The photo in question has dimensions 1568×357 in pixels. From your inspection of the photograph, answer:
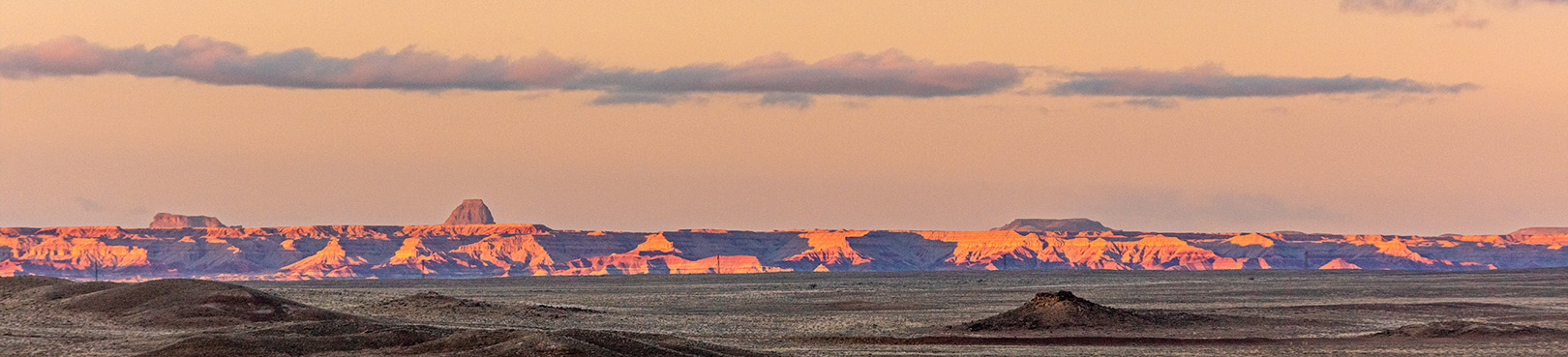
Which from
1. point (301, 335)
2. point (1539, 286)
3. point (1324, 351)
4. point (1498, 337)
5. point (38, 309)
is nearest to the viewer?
point (301, 335)

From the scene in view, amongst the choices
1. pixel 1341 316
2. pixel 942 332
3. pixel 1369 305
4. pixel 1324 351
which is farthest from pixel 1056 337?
pixel 1369 305

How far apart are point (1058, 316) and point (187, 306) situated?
29.2 meters

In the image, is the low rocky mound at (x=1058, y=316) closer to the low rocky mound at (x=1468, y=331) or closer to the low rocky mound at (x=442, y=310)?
the low rocky mound at (x=1468, y=331)

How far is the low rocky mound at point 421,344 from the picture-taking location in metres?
42.7

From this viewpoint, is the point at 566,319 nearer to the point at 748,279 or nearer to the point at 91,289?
the point at 91,289

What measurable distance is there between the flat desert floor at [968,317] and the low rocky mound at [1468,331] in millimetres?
148

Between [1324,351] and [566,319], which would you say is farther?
[566,319]

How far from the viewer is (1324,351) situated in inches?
2124

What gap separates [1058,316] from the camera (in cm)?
6431

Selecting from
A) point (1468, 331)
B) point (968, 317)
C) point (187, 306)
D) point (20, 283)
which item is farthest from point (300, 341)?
point (968, 317)

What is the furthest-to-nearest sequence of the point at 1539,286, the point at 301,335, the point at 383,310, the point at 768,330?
the point at 1539,286
the point at 383,310
the point at 768,330
the point at 301,335

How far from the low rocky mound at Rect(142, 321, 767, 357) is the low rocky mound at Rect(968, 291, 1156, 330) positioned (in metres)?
15.9

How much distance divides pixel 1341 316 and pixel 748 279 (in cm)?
9402

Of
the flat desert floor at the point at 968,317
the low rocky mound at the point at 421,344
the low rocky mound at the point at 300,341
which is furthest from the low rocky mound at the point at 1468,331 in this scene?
the low rocky mound at the point at 300,341
